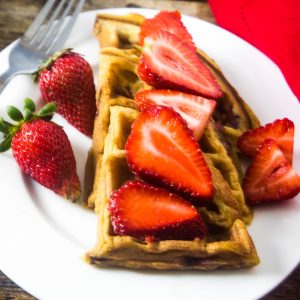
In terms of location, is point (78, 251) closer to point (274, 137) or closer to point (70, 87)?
point (70, 87)

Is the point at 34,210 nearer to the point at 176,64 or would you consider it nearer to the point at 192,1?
the point at 176,64

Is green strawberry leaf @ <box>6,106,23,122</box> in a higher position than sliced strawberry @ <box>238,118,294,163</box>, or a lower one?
higher

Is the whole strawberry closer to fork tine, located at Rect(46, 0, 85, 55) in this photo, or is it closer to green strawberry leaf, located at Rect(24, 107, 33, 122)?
green strawberry leaf, located at Rect(24, 107, 33, 122)

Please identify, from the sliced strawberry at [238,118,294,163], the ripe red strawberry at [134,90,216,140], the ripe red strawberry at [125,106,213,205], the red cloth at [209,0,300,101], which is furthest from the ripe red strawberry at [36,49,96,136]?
the red cloth at [209,0,300,101]

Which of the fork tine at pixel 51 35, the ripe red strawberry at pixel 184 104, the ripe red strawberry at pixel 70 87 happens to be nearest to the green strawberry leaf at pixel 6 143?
the ripe red strawberry at pixel 70 87

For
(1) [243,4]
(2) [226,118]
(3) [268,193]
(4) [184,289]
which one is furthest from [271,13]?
(4) [184,289]

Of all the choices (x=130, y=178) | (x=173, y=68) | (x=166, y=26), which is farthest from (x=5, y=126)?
(x=166, y=26)
